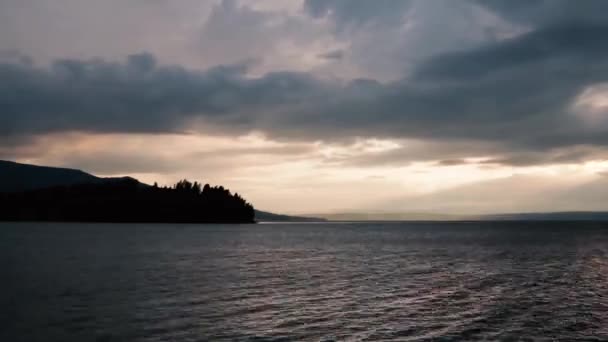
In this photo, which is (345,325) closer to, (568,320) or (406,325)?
(406,325)

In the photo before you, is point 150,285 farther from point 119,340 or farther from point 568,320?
point 568,320

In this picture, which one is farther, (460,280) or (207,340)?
(460,280)

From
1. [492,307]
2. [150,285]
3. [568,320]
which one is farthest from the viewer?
[150,285]

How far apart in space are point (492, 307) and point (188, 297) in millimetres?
25062

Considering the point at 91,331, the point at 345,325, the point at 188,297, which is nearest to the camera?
the point at 91,331

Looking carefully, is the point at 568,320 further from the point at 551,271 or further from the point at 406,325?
the point at 551,271

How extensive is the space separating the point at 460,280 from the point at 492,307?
57.4ft

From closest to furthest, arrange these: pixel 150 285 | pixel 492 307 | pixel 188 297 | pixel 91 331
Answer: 1. pixel 91 331
2. pixel 492 307
3. pixel 188 297
4. pixel 150 285

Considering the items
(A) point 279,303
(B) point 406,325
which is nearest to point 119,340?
(A) point 279,303

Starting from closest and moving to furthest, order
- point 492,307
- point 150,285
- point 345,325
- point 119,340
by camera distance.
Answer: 1. point 119,340
2. point 345,325
3. point 492,307
4. point 150,285

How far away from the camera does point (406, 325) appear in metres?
31.2

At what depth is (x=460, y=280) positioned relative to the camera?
5488 centimetres

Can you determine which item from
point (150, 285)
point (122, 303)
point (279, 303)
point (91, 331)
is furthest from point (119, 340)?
point (150, 285)

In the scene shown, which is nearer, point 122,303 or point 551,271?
point 122,303
